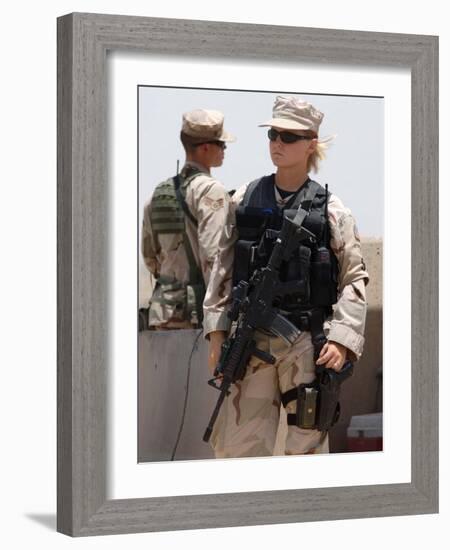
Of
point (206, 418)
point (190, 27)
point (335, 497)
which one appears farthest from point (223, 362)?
point (190, 27)

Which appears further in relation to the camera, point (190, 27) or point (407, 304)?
point (407, 304)

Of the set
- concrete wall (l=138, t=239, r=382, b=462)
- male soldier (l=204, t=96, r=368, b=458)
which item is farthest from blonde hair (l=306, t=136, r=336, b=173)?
concrete wall (l=138, t=239, r=382, b=462)

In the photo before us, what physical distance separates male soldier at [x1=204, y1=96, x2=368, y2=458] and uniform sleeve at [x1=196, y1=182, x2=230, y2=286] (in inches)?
1.4

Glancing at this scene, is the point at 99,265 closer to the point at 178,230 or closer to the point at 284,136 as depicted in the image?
the point at 178,230

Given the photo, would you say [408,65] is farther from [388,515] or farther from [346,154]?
[388,515]

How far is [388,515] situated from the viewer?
27.1 ft

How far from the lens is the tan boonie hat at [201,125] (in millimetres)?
7824

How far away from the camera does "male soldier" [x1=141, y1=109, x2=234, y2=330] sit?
7.81 meters

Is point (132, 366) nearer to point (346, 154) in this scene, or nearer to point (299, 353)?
point (299, 353)

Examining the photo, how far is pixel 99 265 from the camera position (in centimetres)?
760

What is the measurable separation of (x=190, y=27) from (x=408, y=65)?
112cm

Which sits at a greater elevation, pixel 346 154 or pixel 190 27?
pixel 190 27

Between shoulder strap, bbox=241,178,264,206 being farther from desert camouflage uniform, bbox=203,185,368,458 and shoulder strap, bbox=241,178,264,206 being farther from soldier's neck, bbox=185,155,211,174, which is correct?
soldier's neck, bbox=185,155,211,174

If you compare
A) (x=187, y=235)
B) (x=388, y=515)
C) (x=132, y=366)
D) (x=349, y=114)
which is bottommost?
(x=388, y=515)
